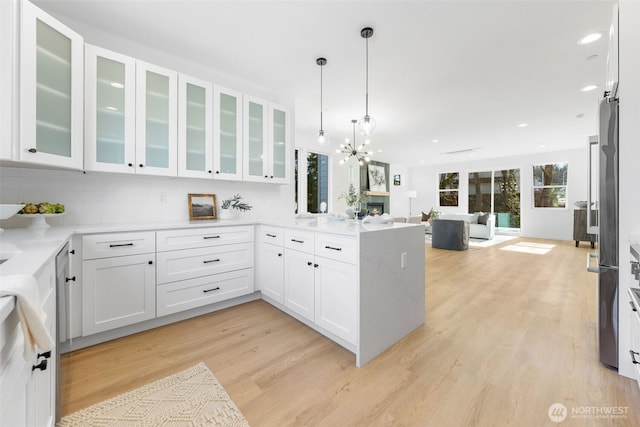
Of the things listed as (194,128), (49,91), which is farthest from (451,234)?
(49,91)

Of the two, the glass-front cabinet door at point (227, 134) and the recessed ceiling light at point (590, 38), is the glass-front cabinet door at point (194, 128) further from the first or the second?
the recessed ceiling light at point (590, 38)

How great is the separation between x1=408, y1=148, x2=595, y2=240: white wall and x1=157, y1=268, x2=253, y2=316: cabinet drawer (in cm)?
881

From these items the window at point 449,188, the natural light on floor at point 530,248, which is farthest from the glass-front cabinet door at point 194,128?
the window at point 449,188

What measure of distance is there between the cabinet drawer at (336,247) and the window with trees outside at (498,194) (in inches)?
365

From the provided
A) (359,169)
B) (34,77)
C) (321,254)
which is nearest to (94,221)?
(34,77)

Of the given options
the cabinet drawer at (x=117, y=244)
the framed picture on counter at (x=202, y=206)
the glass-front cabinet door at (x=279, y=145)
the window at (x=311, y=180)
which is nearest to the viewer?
the cabinet drawer at (x=117, y=244)

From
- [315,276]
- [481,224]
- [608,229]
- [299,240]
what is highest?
[608,229]

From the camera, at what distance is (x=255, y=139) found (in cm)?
328

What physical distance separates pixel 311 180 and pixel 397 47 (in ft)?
12.9

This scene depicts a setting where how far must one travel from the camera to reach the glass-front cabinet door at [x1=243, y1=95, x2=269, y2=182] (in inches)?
125

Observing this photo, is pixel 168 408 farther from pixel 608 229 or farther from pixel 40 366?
pixel 608 229

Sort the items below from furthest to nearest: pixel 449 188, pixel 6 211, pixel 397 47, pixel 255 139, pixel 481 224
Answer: pixel 449 188 < pixel 481 224 < pixel 255 139 < pixel 397 47 < pixel 6 211

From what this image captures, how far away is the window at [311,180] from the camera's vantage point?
5968 millimetres

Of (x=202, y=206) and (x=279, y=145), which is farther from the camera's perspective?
(x=279, y=145)
